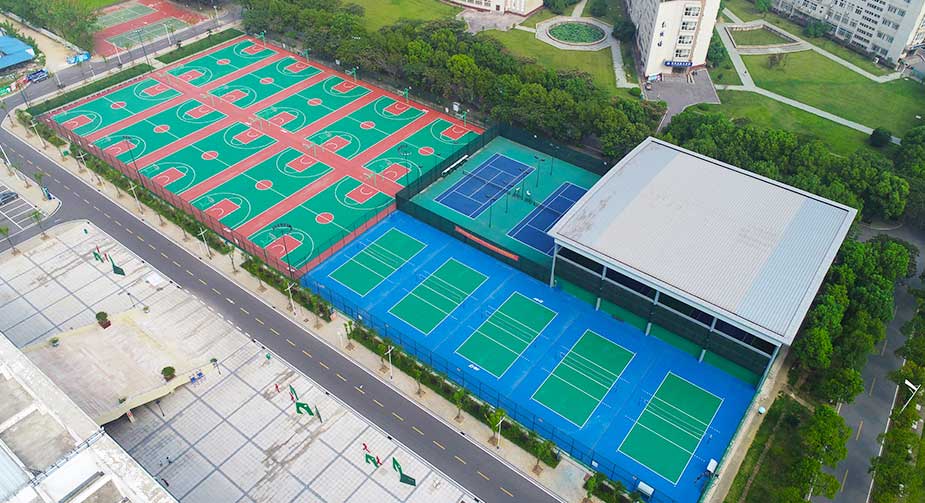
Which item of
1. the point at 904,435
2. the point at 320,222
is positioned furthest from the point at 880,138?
the point at 320,222

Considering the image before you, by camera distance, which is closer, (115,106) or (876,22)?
(115,106)

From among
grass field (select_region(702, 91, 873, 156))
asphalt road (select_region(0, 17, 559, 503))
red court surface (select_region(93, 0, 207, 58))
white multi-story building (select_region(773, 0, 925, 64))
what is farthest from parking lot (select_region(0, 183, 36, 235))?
white multi-story building (select_region(773, 0, 925, 64))

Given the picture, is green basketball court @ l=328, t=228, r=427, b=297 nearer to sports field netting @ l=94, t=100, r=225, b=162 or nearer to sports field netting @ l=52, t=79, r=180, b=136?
sports field netting @ l=94, t=100, r=225, b=162

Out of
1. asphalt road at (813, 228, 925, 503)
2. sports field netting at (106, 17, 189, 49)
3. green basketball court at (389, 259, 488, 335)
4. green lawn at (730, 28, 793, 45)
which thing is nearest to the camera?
asphalt road at (813, 228, 925, 503)

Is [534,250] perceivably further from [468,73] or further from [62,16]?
[62,16]

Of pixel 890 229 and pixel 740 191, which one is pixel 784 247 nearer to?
pixel 740 191

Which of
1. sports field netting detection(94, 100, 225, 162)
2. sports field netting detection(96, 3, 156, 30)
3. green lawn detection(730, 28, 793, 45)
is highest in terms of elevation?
sports field netting detection(96, 3, 156, 30)

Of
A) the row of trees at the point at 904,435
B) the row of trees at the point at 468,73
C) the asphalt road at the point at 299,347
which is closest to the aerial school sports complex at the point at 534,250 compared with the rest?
the row of trees at the point at 468,73
